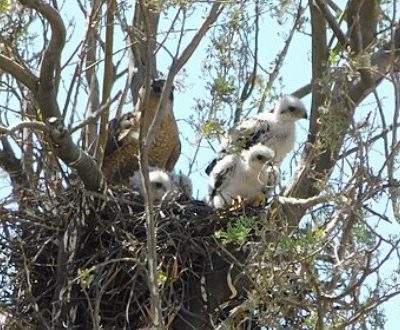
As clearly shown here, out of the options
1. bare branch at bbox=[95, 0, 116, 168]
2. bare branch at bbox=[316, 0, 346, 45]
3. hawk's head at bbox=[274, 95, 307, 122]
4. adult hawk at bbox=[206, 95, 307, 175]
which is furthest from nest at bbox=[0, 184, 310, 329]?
bare branch at bbox=[316, 0, 346, 45]

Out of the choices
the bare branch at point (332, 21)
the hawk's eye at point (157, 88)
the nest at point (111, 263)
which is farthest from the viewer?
the hawk's eye at point (157, 88)

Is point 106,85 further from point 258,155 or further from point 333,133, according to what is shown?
point 333,133

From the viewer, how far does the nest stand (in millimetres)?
7191

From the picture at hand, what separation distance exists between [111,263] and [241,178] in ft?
4.16

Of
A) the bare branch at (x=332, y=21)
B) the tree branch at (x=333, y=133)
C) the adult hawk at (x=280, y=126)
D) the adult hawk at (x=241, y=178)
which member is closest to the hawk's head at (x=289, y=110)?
the adult hawk at (x=280, y=126)

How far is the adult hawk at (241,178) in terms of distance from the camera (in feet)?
25.8

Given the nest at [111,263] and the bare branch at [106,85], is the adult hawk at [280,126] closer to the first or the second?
the nest at [111,263]

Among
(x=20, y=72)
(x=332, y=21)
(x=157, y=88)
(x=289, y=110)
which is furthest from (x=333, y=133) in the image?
(x=157, y=88)

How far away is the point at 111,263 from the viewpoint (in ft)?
23.8

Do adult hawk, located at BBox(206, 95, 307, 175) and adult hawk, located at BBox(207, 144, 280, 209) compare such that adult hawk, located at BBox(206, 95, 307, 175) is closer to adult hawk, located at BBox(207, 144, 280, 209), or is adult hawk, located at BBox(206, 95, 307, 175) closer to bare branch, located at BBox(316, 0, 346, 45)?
adult hawk, located at BBox(207, 144, 280, 209)

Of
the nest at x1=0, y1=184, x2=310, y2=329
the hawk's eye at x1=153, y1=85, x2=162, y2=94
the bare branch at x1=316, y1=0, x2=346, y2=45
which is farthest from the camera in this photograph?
the hawk's eye at x1=153, y1=85, x2=162, y2=94

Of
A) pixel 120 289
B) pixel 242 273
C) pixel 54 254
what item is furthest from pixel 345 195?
pixel 54 254

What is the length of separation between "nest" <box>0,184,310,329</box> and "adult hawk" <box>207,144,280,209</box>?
1.22 ft

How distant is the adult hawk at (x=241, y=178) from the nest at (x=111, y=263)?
37cm
